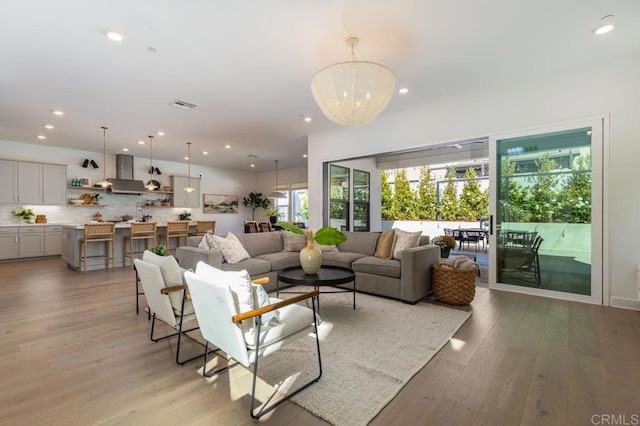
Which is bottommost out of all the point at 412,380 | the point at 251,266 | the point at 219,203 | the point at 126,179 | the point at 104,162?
the point at 412,380

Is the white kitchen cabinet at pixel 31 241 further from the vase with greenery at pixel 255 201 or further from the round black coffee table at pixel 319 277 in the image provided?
the round black coffee table at pixel 319 277

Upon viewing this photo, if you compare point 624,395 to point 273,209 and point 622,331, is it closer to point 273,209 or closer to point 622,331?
point 622,331

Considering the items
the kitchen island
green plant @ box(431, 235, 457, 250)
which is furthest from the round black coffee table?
the kitchen island

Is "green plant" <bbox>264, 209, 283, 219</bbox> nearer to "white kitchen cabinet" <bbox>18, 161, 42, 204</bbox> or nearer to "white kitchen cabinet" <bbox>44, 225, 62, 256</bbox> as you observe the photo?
"white kitchen cabinet" <bbox>44, 225, 62, 256</bbox>

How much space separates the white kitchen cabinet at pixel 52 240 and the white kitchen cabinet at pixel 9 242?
20.7 inches

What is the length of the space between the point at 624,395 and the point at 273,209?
10724mm

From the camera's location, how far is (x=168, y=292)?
93.4 inches

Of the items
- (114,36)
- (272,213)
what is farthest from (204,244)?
(272,213)

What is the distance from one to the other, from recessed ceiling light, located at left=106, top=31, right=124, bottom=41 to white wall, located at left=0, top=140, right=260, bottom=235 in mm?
6734

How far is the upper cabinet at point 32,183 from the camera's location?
7.02 m

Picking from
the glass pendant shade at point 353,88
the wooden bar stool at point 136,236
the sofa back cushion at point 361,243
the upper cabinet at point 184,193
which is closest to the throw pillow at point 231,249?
the sofa back cushion at point 361,243

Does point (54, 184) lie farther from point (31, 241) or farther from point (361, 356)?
point (361, 356)

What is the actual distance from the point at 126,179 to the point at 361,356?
882 centimetres

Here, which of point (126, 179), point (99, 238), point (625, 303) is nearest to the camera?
point (625, 303)
